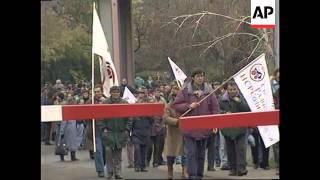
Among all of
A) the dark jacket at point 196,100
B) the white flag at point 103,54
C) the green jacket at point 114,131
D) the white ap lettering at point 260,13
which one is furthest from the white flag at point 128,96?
the white ap lettering at point 260,13

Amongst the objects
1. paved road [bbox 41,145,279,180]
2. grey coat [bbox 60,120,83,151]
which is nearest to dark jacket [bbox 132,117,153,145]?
paved road [bbox 41,145,279,180]

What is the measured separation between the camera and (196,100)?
21.3 feet

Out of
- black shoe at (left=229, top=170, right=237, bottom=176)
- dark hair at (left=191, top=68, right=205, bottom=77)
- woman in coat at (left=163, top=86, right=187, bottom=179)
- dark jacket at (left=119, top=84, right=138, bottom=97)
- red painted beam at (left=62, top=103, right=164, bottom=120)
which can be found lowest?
black shoe at (left=229, top=170, right=237, bottom=176)

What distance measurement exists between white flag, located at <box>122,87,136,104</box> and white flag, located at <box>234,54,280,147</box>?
1.08 m

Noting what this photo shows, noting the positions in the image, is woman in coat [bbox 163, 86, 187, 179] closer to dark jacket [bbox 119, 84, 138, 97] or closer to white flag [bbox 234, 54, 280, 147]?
dark jacket [bbox 119, 84, 138, 97]

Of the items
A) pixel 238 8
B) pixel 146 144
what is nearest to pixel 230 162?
pixel 146 144

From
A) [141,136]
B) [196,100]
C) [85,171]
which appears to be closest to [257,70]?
[196,100]

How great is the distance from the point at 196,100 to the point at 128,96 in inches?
27.7

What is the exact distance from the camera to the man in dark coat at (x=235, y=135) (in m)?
6.46

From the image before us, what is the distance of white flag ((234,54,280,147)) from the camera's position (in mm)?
6340

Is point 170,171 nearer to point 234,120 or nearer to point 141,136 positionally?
point 141,136
